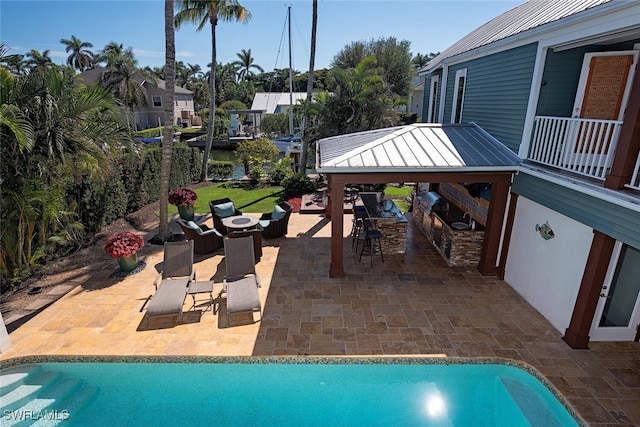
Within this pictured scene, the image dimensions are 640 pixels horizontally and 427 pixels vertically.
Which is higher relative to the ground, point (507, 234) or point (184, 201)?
point (507, 234)

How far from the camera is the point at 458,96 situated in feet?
39.2

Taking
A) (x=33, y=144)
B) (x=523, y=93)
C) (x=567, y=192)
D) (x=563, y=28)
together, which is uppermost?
(x=563, y=28)

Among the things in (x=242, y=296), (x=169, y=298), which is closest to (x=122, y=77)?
(x=169, y=298)

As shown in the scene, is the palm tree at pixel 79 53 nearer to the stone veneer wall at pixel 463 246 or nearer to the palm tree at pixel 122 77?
the palm tree at pixel 122 77

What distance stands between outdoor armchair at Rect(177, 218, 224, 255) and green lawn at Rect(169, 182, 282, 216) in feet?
14.8

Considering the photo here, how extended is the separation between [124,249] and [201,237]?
7.02ft

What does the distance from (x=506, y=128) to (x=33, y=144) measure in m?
11.5

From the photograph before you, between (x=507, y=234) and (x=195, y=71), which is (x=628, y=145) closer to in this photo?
(x=507, y=234)

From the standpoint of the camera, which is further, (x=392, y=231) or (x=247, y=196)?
(x=247, y=196)

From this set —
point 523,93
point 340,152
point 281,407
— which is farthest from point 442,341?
point 523,93

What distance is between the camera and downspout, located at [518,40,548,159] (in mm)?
7275

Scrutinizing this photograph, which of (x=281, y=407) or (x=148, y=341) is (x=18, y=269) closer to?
(x=148, y=341)

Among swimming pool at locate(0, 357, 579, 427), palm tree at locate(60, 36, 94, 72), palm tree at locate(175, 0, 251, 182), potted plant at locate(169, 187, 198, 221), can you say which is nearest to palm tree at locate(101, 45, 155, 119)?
palm tree at locate(175, 0, 251, 182)

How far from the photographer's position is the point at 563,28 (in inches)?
257
